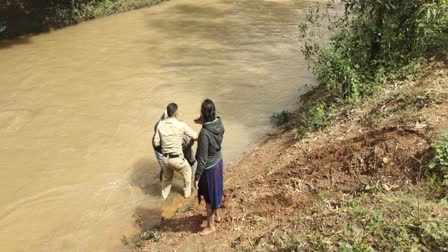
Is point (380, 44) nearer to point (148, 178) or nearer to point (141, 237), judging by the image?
point (148, 178)

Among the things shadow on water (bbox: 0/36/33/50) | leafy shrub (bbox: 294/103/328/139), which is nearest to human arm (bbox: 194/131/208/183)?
leafy shrub (bbox: 294/103/328/139)

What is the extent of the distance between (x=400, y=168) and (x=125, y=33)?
1204cm

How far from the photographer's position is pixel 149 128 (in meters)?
8.45

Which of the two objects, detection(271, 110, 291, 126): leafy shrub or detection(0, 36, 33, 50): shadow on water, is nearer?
detection(271, 110, 291, 126): leafy shrub

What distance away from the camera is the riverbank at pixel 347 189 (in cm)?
353

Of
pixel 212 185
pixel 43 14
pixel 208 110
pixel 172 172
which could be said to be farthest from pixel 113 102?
pixel 43 14

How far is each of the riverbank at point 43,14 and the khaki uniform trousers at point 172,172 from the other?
1108cm

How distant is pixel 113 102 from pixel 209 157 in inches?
223

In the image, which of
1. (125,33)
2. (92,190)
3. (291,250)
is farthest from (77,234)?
(125,33)

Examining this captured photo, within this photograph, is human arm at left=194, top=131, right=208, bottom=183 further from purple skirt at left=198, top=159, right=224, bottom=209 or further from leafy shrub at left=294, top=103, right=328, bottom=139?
leafy shrub at left=294, top=103, right=328, bottom=139

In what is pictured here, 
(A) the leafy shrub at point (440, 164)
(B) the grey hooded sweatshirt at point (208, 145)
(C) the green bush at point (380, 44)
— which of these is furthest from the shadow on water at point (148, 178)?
(A) the leafy shrub at point (440, 164)

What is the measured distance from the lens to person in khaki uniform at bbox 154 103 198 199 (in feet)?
18.1

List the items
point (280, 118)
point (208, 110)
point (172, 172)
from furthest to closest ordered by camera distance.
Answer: point (280, 118)
point (172, 172)
point (208, 110)

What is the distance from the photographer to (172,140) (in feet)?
18.3
